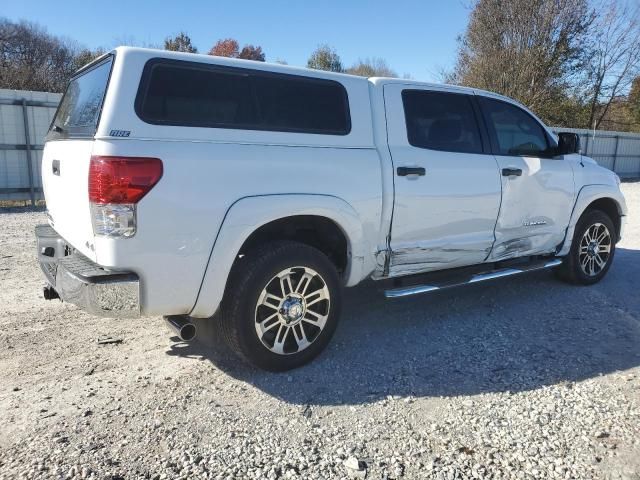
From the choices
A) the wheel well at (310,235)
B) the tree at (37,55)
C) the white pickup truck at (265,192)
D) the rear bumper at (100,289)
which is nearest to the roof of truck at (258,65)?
the white pickup truck at (265,192)

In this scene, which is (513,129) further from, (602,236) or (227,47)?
(227,47)

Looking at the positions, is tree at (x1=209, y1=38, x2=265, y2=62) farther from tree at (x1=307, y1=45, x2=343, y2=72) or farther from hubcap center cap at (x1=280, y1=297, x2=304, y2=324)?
hubcap center cap at (x1=280, y1=297, x2=304, y2=324)

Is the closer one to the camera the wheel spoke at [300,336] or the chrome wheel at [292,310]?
the chrome wheel at [292,310]

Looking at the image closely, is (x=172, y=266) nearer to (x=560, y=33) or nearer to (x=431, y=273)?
(x=431, y=273)

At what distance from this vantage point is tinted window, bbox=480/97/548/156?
4.82 metres

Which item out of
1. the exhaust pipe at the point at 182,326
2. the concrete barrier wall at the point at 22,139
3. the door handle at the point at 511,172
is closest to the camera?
the exhaust pipe at the point at 182,326

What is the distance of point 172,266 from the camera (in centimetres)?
304

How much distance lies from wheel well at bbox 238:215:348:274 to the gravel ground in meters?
0.66

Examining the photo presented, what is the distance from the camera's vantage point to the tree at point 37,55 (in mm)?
28391

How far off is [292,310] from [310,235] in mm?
628

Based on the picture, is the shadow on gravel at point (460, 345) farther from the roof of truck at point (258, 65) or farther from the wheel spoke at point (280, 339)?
the roof of truck at point (258, 65)

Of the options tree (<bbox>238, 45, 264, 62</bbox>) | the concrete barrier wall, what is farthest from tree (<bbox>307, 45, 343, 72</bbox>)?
the concrete barrier wall

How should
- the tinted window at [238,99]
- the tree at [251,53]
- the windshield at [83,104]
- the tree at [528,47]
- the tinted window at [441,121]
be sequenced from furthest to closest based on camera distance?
Answer: 1. the tree at [251,53]
2. the tree at [528,47]
3. the tinted window at [441,121]
4. the windshield at [83,104]
5. the tinted window at [238,99]

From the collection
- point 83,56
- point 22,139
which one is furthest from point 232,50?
point 22,139
